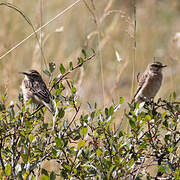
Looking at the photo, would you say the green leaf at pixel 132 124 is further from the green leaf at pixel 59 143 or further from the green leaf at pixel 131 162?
the green leaf at pixel 59 143

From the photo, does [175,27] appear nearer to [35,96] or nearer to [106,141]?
[35,96]

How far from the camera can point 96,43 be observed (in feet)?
21.8

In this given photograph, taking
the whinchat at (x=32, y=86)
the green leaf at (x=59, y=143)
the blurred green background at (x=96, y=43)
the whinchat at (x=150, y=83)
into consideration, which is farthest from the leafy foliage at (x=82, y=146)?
the whinchat at (x=150, y=83)

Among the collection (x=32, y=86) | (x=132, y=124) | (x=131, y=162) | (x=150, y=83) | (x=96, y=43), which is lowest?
(x=131, y=162)

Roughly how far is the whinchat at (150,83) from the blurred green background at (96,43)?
0.61ft

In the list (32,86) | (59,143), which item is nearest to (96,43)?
(32,86)

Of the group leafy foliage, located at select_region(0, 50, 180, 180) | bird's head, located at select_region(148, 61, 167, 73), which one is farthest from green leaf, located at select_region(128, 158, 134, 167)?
bird's head, located at select_region(148, 61, 167, 73)

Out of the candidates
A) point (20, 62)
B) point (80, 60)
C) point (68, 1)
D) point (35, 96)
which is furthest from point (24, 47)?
point (80, 60)

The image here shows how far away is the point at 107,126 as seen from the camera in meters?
2.17

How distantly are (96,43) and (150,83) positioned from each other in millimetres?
1957

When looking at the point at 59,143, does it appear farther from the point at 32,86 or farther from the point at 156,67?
the point at 156,67

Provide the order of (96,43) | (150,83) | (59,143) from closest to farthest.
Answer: (59,143) → (150,83) → (96,43)

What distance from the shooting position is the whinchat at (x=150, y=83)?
493 cm

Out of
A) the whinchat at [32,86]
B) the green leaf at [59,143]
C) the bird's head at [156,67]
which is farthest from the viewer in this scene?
the bird's head at [156,67]
